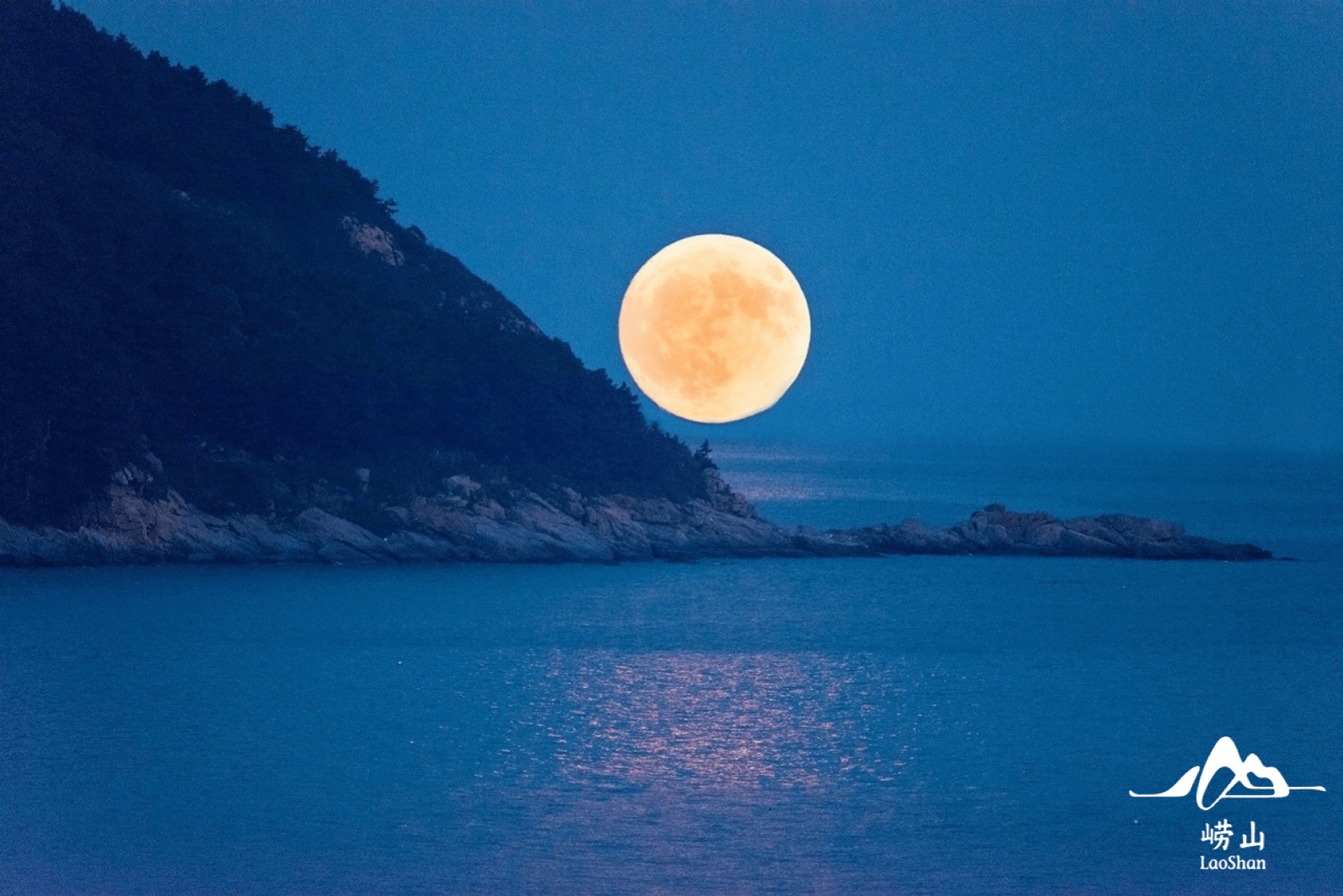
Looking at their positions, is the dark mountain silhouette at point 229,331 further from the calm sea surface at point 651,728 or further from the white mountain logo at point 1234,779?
the white mountain logo at point 1234,779

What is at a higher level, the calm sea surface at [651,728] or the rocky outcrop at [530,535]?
the rocky outcrop at [530,535]

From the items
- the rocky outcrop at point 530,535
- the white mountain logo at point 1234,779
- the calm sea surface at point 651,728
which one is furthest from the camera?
the rocky outcrop at point 530,535

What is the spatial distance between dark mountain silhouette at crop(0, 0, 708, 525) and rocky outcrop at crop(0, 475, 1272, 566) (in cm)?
65

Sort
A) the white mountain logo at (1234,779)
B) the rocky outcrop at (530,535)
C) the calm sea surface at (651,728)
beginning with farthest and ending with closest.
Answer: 1. the rocky outcrop at (530,535)
2. the white mountain logo at (1234,779)
3. the calm sea surface at (651,728)

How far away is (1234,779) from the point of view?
2331 centimetres

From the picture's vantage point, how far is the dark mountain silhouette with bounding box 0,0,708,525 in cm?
4266

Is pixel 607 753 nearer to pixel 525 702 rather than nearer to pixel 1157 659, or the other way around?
pixel 525 702

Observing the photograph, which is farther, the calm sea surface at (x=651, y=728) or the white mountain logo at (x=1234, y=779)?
the white mountain logo at (x=1234, y=779)

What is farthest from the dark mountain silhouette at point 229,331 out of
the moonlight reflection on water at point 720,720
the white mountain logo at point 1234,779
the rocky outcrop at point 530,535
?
the white mountain logo at point 1234,779

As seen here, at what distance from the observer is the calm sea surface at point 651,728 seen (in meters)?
18.0

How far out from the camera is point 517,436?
50.8 m

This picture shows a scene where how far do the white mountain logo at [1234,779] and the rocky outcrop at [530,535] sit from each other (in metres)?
26.0

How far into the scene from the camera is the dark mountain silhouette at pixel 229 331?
42.7m

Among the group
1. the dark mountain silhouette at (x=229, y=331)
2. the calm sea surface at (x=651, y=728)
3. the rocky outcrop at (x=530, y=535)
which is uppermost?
the dark mountain silhouette at (x=229, y=331)
